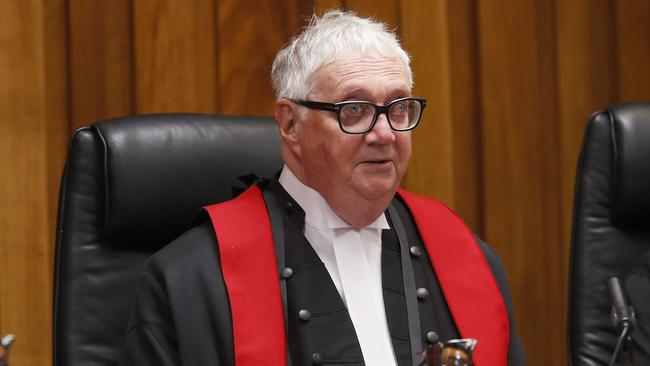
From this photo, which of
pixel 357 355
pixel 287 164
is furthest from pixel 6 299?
pixel 357 355

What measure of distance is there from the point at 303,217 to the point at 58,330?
0.53 meters

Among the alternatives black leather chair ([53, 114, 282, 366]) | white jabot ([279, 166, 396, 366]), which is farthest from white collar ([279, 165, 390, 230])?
black leather chair ([53, 114, 282, 366])

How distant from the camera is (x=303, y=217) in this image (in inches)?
80.4

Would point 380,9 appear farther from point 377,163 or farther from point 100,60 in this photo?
point 377,163

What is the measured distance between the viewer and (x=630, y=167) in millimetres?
2230

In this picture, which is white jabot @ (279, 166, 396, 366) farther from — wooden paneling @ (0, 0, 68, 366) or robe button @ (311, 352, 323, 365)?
wooden paneling @ (0, 0, 68, 366)

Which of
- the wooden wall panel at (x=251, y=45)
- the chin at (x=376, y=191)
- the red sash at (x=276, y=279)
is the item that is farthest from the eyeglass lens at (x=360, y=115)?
the wooden wall panel at (x=251, y=45)

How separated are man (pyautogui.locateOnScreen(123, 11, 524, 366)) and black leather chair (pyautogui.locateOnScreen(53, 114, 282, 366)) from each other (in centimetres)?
12

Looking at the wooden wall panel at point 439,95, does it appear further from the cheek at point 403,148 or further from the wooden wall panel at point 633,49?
the cheek at point 403,148

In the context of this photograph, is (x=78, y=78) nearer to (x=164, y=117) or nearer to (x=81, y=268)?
(x=164, y=117)

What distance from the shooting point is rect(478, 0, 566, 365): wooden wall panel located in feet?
9.61

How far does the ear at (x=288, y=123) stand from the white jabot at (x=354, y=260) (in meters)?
0.06

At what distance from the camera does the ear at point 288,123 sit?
206 centimetres

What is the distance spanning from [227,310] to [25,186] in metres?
0.92
